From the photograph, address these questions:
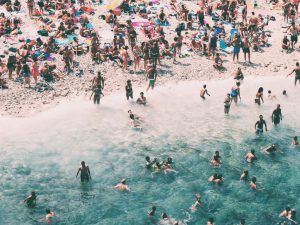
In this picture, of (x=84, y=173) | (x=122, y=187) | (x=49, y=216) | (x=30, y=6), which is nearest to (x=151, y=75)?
(x=84, y=173)

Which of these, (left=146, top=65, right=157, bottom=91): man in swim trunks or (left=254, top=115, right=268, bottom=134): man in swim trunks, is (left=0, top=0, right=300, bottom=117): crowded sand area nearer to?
(left=146, top=65, right=157, bottom=91): man in swim trunks

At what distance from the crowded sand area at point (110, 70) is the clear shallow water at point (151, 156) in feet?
3.81

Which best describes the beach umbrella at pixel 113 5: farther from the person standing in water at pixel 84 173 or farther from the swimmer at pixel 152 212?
the swimmer at pixel 152 212

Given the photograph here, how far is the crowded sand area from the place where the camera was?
31516mm

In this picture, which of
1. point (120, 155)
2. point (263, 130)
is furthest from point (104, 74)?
point (263, 130)

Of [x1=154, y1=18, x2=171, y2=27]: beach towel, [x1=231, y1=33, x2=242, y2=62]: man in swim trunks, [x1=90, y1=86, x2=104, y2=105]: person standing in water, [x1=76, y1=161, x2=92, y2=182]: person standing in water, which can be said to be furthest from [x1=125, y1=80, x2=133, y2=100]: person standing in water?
[x1=154, y1=18, x2=171, y2=27]: beach towel

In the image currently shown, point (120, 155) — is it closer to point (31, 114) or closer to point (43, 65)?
point (31, 114)

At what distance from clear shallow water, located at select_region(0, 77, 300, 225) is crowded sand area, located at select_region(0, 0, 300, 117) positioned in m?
1.16

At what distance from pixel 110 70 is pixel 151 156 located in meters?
9.55

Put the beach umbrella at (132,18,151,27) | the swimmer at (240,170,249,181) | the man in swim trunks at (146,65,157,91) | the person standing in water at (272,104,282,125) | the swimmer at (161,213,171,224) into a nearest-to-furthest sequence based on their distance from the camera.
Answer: the swimmer at (161,213,171,224), the swimmer at (240,170,249,181), the person standing in water at (272,104,282,125), the man in swim trunks at (146,65,157,91), the beach umbrella at (132,18,151,27)

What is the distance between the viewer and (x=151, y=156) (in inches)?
1082

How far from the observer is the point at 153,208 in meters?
22.8

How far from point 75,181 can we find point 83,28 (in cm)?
A: 1656

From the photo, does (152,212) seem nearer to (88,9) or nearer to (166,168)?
(166,168)
